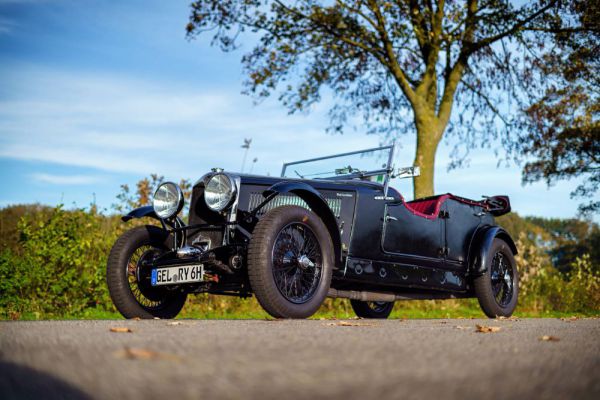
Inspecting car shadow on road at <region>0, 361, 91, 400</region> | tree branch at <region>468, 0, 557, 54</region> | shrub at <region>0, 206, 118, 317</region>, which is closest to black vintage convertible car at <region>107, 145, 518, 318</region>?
shrub at <region>0, 206, 118, 317</region>

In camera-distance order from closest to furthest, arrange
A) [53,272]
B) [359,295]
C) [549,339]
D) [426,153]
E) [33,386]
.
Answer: [33,386] → [549,339] → [359,295] → [53,272] → [426,153]

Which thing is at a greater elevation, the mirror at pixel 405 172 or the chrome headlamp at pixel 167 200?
the mirror at pixel 405 172

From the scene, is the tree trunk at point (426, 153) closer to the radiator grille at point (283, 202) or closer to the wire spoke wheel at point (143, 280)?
the radiator grille at point (283, 202)

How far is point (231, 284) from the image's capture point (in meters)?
5.14

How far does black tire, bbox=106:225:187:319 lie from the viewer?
208 inches

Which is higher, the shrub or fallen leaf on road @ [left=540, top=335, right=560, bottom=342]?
fallen leaf on road @ [left=540, top=335, right=560, bottom=342]

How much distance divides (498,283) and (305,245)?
10.5 feet

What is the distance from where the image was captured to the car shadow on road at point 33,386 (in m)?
1.68

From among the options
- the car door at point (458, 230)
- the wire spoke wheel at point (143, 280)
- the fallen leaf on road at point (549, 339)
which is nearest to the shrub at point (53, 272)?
the wire spoke wheel at point (143, 280)

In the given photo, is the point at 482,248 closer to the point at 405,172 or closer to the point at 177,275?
the point at 405,172

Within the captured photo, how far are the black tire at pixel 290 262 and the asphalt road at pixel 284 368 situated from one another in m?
1.63

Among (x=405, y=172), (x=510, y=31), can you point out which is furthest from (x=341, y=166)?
(x=510, y=31)

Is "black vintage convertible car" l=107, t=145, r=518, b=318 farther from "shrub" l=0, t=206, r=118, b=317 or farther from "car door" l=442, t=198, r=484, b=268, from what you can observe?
"shrub" l=0, t=206, r=118, b=317

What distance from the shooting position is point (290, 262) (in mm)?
4848
